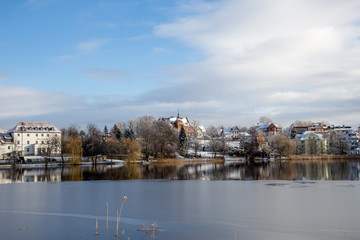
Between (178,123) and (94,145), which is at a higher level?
(178,123)

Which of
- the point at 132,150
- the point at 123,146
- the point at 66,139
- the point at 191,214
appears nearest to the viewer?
the point at 191,214

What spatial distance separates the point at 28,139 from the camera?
7194 centimetres

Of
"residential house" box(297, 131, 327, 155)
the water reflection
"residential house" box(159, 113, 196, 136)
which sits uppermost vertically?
"residential house" box(159, 113, 196, 136)

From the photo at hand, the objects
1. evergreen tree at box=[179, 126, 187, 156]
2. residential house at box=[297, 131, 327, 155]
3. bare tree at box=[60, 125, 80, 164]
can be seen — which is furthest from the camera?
residential house at box=[297, 131, 327, 155]

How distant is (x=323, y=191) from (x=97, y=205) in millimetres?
11555

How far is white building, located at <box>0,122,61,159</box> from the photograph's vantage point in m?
68.2

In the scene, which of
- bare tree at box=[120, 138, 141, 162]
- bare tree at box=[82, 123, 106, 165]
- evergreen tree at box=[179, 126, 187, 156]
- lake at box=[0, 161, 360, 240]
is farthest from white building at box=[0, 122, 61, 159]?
lake at box=[0, 161, 360, 240]

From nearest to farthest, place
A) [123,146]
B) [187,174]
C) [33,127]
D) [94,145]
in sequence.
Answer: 1. [187,174]
2. [123,146]
3. [94,145]
4. [33,127]

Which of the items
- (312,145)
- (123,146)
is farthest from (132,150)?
(312,145)

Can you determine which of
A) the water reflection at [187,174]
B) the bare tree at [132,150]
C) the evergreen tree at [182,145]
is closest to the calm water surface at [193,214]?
the water reflection at [187,174]

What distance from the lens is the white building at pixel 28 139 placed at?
2685 inches

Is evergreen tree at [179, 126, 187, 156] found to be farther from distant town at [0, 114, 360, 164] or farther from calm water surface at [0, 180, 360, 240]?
calm water surface at [0, 180, 360, 240]

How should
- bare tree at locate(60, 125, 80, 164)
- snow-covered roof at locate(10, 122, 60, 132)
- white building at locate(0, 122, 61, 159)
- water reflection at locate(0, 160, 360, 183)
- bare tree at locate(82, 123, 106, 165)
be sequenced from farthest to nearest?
snow-covered roof at locate(10, 122, 60, 132) → white building at locate(0, 122, 61, 159) → bare tree at locate(82, 123, 106, 165) → bare tree at locate(60, 125, 80, 164) → water reflection at locate(0, 160, 360, 183)

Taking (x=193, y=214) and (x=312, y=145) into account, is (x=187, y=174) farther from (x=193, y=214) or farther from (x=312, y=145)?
(x=312, y=145)
